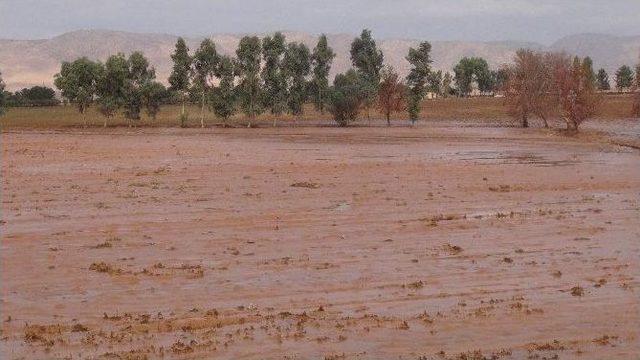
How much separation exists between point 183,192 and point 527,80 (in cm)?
5008

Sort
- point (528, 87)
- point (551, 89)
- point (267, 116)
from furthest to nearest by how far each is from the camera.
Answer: point (267, 116) → point (528, 87) → point (551, 89)

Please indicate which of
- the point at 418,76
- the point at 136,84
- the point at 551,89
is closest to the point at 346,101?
the point at 418,76

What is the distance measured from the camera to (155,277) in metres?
11.6

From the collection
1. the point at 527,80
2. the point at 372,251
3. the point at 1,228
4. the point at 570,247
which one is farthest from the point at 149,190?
the point at 527,80

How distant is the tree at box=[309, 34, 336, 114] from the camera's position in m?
82.4

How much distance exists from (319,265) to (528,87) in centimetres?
5721

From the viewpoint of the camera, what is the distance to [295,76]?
261 ft

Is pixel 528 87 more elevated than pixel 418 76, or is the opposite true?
pixel 418 76

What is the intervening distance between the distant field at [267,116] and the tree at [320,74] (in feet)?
8.13

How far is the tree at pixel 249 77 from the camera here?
74812 millimetres

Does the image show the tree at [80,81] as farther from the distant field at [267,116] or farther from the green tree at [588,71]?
the green tree at [588,71]

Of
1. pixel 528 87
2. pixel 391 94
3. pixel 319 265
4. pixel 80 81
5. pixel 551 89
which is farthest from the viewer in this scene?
pixel 80 81

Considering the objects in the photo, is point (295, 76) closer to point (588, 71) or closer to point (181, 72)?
point (181, 72)

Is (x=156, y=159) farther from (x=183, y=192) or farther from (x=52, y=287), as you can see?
(x=52, y=287)
